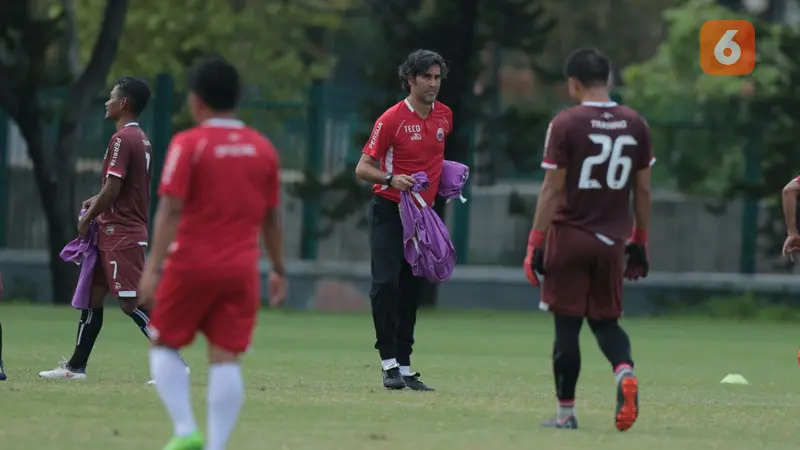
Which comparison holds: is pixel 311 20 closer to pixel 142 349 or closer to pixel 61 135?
pixel 61 135

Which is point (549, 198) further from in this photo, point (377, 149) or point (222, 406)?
point (377, 149)

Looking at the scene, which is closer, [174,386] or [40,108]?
[174,386]

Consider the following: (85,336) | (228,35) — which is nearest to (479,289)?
(85,336)

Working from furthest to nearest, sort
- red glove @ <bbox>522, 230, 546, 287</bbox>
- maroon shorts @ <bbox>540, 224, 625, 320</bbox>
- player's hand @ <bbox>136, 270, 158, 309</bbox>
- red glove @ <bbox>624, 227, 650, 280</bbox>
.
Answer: red glove @ <bbox>624, 227, 650, 280</bbox> → maroon shorts @ <bbox>540, 224, 625, 320</bbox> → red glove @ <bbox>522, 230, 546, 287</bbox> → player's hand @ <bbox>136, 270, 158, 309</bbox>

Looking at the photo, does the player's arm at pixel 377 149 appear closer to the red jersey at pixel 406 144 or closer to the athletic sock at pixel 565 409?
the red jersey at pixel 406 144

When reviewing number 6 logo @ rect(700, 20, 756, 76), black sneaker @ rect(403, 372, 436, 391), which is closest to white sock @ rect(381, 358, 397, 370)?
black sneaker @ rect(403, 372, 436, 391)

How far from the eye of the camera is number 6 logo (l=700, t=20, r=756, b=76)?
2745cm

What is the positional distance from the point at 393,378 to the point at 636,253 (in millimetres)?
2817

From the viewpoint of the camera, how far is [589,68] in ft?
31.9

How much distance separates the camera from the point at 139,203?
1240 cm

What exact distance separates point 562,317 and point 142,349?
23.1ft

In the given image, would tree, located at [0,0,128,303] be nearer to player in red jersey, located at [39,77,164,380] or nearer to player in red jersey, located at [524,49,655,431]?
player in red jersey, located at [39,77,164,380]

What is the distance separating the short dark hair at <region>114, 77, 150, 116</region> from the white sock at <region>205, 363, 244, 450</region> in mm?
4574

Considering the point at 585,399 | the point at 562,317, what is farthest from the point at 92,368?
the point at 562,317
